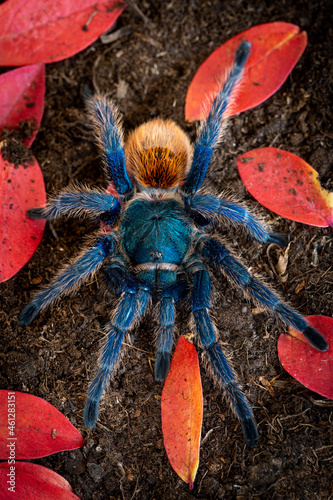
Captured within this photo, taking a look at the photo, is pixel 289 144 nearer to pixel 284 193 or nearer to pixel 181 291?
pixel 284 193

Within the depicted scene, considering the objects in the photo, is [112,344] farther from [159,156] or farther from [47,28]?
[47,28]

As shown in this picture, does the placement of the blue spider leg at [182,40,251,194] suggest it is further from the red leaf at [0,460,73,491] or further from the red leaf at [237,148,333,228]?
the red leaf at [0,460,73,491]

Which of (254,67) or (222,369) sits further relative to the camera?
(254,67)

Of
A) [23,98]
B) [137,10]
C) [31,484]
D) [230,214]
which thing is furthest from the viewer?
[137,10]

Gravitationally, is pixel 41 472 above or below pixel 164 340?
below

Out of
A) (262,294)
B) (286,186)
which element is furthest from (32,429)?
(286,186)

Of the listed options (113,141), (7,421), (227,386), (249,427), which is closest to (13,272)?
(7,421)
